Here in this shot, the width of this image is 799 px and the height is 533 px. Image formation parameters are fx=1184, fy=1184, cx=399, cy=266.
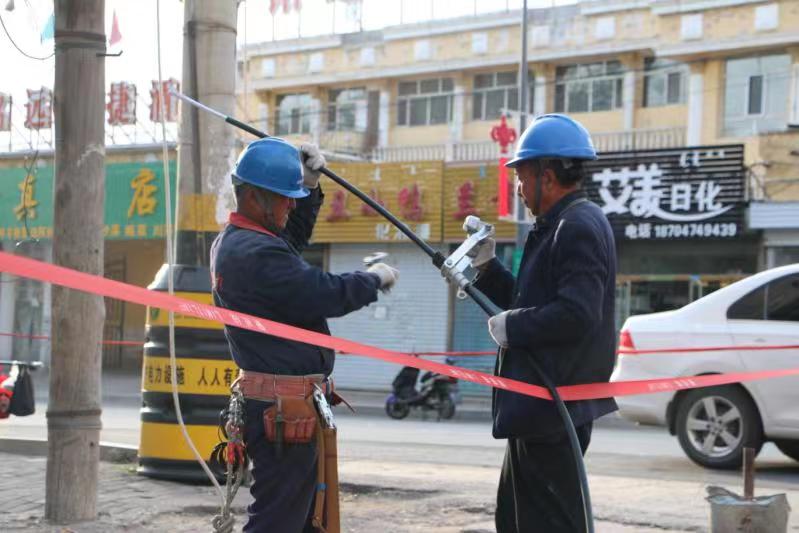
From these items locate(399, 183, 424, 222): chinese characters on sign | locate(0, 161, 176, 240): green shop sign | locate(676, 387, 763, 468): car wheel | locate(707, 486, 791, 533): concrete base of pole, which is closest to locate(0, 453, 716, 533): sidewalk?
locate(707, 486, 791, 533): concrete base of pole

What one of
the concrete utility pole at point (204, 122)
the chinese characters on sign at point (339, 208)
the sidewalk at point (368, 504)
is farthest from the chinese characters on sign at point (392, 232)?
the concrete utility pole at point (204, 122)

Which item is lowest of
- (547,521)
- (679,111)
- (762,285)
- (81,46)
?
(547,521)

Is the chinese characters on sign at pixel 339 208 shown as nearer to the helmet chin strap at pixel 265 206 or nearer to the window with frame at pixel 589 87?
the window with frame at pixel 589 87

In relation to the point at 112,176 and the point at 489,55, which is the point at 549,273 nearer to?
the point at 112,176

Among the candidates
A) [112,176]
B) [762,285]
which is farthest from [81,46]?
[112,176]

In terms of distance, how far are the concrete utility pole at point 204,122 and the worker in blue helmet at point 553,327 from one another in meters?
3.97

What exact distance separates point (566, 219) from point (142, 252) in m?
29.8

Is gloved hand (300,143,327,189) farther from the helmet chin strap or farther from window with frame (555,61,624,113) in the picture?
window with frame (555,61,624,113)

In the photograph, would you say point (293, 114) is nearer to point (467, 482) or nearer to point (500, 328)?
point (467, 482)

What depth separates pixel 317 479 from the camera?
4.28m

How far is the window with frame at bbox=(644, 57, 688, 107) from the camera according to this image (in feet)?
99.2

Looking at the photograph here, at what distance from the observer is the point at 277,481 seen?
417cm

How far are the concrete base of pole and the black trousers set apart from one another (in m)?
2.31

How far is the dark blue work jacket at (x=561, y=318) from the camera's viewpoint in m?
3.96
